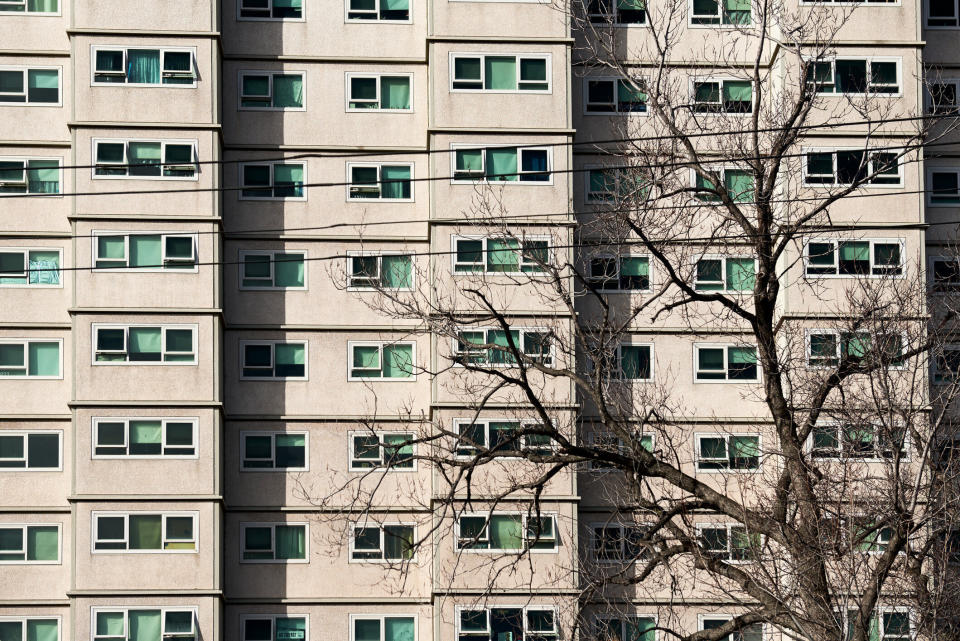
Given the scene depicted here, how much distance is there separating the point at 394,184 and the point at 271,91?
2961 millimetres

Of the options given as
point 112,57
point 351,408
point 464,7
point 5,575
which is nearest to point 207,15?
point 112,57

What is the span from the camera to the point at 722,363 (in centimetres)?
3606

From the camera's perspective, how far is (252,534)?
34938mm

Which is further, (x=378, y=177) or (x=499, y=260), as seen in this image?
(x=378, y=177)

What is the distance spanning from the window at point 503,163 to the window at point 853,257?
5.27 meters

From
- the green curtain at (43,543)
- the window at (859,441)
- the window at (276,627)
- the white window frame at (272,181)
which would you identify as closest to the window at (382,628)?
the window at (276,627)

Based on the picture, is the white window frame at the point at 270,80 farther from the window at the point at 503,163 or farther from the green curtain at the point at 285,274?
the window at the point at 503,163

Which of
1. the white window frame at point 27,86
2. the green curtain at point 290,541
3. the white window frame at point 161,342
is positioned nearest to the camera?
the white window frame at point 161,342

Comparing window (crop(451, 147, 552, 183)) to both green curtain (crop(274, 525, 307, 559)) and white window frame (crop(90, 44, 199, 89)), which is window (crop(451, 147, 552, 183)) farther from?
green curtain (crop(274, 525, 307, 559))

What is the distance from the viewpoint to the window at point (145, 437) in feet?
112

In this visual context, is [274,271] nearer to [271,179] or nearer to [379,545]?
[271,179]

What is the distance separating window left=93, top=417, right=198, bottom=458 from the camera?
34.2 meters

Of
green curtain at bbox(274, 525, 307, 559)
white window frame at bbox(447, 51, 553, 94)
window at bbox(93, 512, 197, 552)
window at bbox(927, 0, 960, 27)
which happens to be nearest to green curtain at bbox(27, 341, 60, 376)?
window at bbox(93, 512, 197, 552)

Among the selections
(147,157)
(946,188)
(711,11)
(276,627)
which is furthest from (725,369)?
(147,157)
